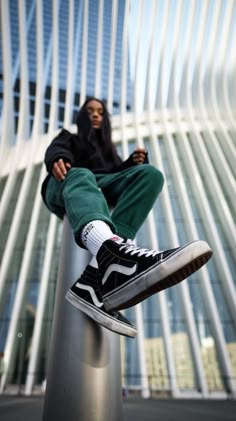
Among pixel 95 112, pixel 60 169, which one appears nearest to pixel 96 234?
pixel 60 169

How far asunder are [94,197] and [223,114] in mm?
8531

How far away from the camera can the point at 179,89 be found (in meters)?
8.62

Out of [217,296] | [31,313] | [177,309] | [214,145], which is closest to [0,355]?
[31,313]

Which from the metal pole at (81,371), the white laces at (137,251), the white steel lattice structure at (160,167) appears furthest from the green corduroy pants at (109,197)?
the white steel lattice structure at (160,167)

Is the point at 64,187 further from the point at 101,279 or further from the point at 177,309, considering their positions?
the point at 177,309

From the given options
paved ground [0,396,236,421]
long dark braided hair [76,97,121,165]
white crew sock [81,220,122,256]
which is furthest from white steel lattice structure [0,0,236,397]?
white crew sock [81,220,122,256]

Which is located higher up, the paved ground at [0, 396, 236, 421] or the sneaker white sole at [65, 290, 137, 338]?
the sneaker white sole at [65, 290, 137, 338]

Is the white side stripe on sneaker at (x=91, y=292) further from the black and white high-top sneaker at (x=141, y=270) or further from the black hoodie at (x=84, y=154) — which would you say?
the black hoodie at (x=84, y=154)

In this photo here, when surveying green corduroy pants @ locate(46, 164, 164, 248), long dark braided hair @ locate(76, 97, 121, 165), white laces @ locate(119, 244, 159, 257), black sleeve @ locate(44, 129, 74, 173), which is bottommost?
white laces @ locate(119, 244, 159, 257)

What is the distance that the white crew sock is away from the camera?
0.95 metres

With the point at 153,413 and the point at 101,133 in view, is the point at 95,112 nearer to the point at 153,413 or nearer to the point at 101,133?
the point at 101,133

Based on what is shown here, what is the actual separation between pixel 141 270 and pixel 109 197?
560 millimetres

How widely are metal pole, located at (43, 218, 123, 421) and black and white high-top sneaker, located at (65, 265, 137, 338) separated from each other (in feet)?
0.27

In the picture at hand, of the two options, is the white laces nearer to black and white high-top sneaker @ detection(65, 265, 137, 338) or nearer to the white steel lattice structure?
black and white high-top sneaker @ detection(65, 265, 137, 338)
